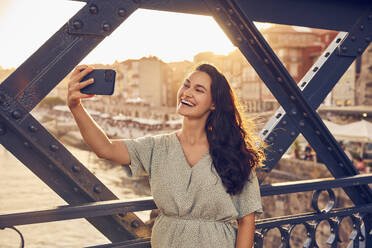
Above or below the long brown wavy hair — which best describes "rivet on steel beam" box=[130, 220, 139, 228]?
below

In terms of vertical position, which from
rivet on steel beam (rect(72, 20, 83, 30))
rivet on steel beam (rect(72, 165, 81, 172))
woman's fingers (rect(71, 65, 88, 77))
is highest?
rivet on steel beam (rect(72, 20, 83, 30))

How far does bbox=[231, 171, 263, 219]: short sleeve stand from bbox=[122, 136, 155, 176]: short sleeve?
0.44 m

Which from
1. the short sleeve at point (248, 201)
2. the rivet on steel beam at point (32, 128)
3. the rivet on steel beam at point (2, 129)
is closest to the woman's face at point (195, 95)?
the short sleeve at point (248, 201)

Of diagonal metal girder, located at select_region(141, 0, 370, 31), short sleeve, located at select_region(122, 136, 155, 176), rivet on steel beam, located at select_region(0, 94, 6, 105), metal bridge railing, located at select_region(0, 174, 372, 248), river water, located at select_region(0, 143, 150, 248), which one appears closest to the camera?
rivet on steel beam, located at select_region(0, 94, 6, 105)

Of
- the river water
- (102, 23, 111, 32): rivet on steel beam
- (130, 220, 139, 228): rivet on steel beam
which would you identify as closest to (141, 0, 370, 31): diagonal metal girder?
(102, 23, 111, 32): rivet on steel beam

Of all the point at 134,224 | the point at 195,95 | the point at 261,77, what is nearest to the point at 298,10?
the point at 261,77

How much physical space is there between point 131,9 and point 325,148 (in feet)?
4.80

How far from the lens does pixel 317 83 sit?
252 cm

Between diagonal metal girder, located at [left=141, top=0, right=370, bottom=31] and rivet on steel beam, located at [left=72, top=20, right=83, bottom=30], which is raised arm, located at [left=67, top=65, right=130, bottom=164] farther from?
diagonal metal girder, located at [left=141, top=0, right=370, bottom=31]

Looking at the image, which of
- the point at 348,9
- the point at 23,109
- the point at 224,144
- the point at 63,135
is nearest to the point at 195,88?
the point at 224,144

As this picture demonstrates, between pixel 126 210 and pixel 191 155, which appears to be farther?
pixel 191 155

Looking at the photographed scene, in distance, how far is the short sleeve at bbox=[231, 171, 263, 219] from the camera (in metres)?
1.97

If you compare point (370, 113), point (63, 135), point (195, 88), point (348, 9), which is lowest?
point (195, 88)

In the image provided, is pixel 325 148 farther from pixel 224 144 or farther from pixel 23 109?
pixel 23 109
